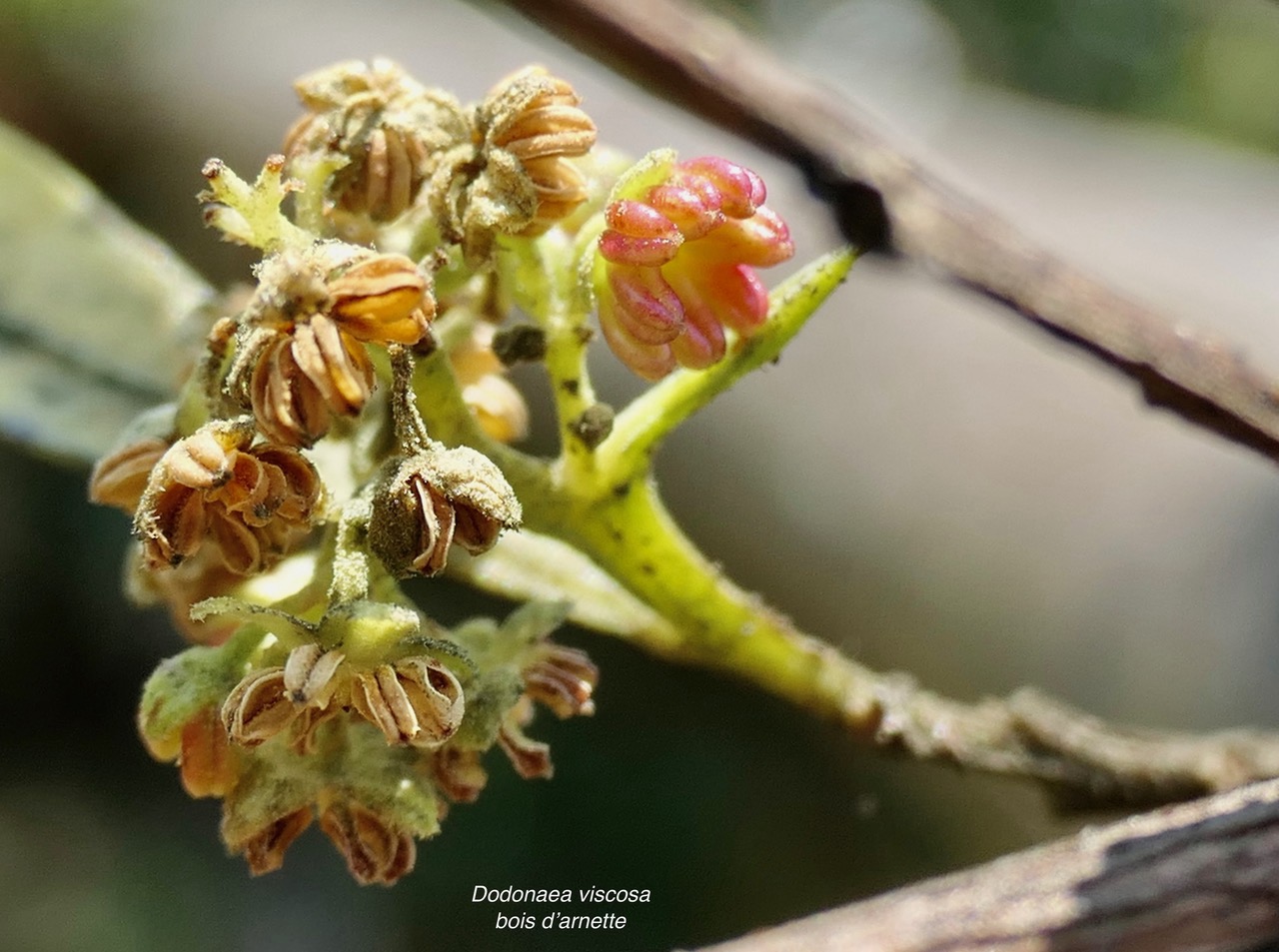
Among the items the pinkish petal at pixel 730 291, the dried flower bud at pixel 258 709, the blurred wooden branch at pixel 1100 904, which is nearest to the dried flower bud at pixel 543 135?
the pinkish petal at pixel 730 291

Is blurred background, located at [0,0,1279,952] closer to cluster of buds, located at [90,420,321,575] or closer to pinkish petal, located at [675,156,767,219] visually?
pinkish petal, located at [675,156,767,219]

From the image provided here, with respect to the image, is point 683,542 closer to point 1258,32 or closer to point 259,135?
point 259,135

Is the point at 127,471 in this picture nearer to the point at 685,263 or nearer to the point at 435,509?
the point at 435,509

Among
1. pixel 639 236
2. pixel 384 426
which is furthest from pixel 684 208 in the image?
pixel 384 426

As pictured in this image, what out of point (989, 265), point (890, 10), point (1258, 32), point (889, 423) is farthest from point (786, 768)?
point (890, 10)

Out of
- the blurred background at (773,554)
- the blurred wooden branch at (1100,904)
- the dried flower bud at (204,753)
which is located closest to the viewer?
the blurred wooden branch at (1100,904)

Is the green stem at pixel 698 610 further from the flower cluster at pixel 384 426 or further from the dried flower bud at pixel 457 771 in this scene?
the dried flower bud at pixel 457 771
